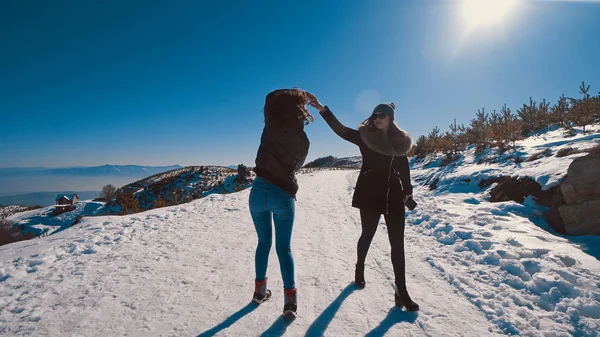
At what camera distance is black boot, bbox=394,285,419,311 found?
3031 mm

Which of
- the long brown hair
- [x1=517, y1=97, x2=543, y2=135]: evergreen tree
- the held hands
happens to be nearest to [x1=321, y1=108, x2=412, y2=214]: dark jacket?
the held hands

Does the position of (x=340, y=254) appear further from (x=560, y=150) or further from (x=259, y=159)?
(x=560, y=150)

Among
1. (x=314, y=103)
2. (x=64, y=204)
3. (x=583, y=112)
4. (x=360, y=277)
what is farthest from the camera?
(x=64, y=204)

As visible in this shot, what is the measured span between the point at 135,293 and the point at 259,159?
233 centimetres

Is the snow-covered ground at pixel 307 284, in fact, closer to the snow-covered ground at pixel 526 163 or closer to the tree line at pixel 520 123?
the snow-covered ground at pixel 526 163

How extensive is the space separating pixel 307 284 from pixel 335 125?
2.12 meters

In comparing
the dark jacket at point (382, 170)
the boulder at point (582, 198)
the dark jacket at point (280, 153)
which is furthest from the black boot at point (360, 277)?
the boulder at point (582, 198)

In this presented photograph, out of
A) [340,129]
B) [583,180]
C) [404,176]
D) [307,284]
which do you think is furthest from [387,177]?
[583,180]

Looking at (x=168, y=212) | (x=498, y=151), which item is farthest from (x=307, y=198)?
(x=498, y=151)

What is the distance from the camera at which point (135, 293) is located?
331 centimetres

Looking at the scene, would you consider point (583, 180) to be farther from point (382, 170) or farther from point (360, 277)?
point (360, 277)

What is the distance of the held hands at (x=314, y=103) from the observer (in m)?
3.22

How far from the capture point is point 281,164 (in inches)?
105

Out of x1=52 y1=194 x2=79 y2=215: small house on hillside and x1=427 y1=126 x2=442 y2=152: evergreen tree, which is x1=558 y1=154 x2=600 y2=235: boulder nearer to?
x1=427 y1=126 x2=442 y2=152: evergreen tree
